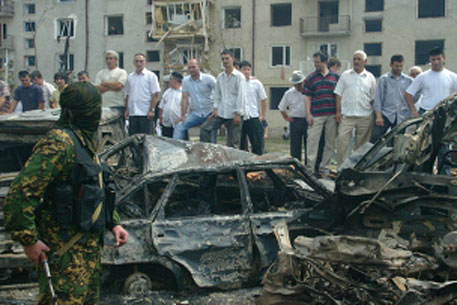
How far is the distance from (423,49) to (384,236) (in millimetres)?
28781

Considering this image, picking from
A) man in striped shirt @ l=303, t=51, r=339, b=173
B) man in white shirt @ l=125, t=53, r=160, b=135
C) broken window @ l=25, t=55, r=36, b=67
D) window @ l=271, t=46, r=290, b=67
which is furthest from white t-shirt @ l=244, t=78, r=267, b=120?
broken window @ l=25, t=55, r=36, b=67

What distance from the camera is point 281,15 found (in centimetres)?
3291

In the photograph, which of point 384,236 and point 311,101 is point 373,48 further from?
point 384,236

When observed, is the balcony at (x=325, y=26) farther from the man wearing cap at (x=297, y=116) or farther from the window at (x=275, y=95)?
the man wearing cap at (x=297, y=116)

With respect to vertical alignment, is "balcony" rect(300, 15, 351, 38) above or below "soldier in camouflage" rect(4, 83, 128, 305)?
above

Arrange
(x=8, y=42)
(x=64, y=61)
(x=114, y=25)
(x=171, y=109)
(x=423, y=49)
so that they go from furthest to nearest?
(x=8, y=42) → (x=114, y=25) → (x=64, y=61) → (x=423, y=49) → (x=171, y=109)

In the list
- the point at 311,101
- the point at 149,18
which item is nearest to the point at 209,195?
the point at 311,101

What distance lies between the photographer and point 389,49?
2997cm

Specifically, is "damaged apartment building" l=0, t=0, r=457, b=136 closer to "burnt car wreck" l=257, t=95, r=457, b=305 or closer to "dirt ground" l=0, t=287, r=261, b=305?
"burnt car wreck" l=257, t=95, r=457, b=305

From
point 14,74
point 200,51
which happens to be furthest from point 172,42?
point 14,74

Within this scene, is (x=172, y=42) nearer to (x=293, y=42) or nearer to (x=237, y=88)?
(x=293, y=42)

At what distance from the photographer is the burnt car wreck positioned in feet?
11.4

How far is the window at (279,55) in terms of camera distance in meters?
32.3

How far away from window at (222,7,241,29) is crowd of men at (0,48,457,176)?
24.4 meters
